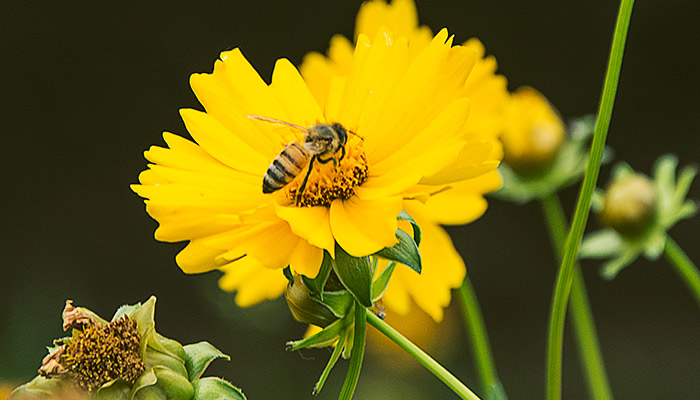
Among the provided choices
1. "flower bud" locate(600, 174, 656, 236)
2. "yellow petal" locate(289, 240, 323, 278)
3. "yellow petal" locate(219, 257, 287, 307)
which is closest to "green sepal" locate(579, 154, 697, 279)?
"flower bud" locate(600, 174, 656, 236)

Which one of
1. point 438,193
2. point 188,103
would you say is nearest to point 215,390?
point 438,193

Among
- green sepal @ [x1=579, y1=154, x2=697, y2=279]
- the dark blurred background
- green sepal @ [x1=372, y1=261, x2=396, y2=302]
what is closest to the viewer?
Answer: green sepal @ [x1=372, y1=261, x2=396, y2=302]

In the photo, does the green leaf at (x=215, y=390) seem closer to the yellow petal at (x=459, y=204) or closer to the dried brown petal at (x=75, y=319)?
the dried brown petal at (x=75, y=319)

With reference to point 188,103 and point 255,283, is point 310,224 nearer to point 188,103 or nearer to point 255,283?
point 255,283

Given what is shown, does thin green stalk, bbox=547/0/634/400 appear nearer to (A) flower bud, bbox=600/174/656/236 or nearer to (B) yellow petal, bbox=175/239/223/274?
(B) yellow petal, bbox=175/239/223/274

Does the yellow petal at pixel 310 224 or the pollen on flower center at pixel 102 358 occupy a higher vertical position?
the yellow petal at pixel 310 224

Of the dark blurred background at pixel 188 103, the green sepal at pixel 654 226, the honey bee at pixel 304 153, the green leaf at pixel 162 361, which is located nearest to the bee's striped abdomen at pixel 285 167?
the honey bee at pixel 304 153
